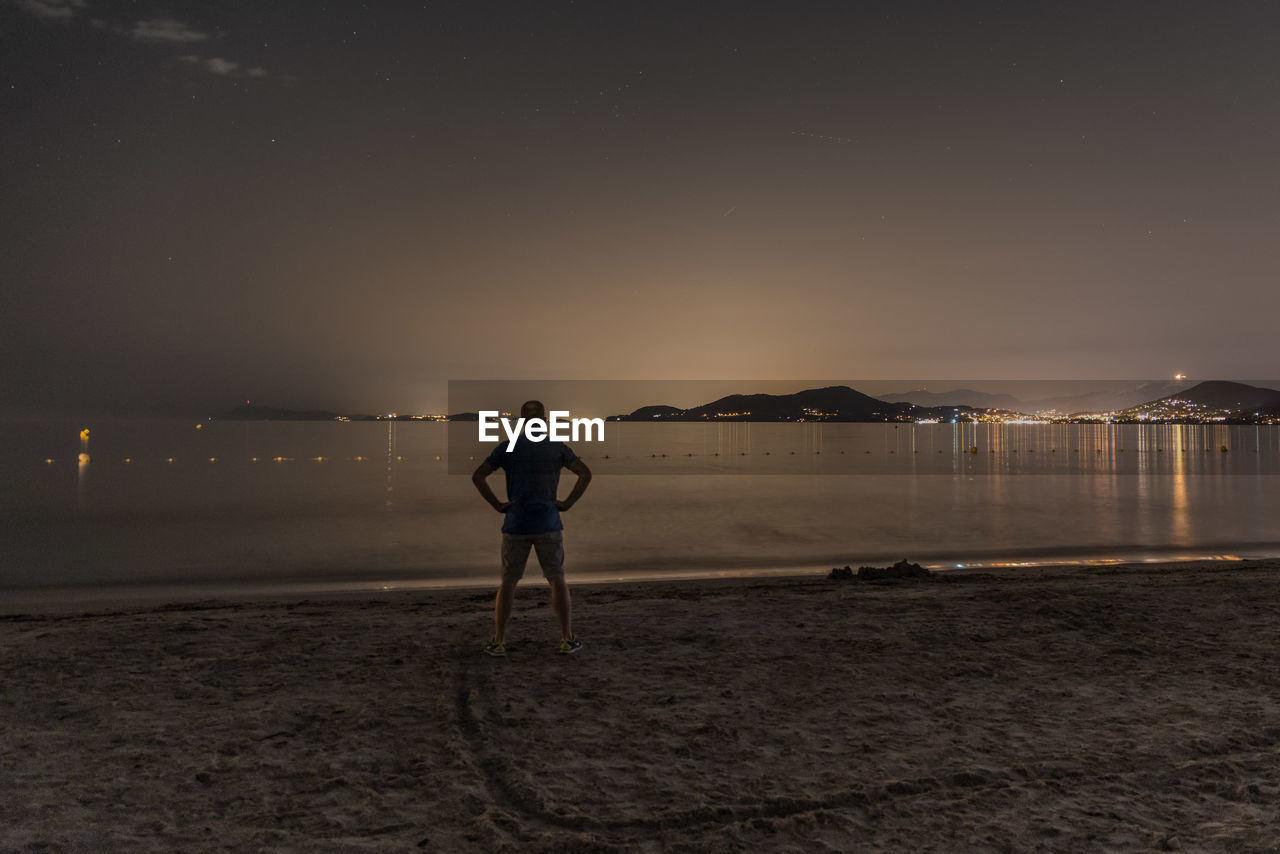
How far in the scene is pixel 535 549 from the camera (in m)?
6.62

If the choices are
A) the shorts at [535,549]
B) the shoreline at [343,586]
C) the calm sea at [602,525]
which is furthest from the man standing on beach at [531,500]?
the calm sea at [602,525]

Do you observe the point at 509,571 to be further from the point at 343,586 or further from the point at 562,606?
the point at 343,586

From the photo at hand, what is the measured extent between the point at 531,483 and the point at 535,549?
0.60 meters

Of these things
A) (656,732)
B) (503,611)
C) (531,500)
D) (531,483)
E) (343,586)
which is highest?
(531,483)

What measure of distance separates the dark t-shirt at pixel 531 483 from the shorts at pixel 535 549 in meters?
0.06

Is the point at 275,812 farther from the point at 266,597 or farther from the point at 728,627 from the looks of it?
the point at 266,597

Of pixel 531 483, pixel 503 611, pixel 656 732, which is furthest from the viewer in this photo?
pixel 503 611

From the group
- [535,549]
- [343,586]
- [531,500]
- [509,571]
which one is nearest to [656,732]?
[535,549]

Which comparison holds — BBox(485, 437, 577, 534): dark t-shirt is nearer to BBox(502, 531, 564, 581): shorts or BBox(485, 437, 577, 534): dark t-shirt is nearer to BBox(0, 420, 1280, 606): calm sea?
BBox(502, 531, 564, 581): shorts

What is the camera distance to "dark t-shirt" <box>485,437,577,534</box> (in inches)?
259

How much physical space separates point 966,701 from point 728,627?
2.71 meters

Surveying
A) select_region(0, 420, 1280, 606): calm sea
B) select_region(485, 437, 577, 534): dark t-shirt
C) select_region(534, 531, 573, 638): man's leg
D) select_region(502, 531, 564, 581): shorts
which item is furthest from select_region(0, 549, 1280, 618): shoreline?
select_region(485, 437, 577, 534): dark t-shirt

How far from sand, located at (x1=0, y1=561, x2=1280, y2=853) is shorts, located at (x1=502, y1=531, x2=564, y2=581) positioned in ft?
2.69

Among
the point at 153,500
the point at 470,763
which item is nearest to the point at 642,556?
the point at 470,763
